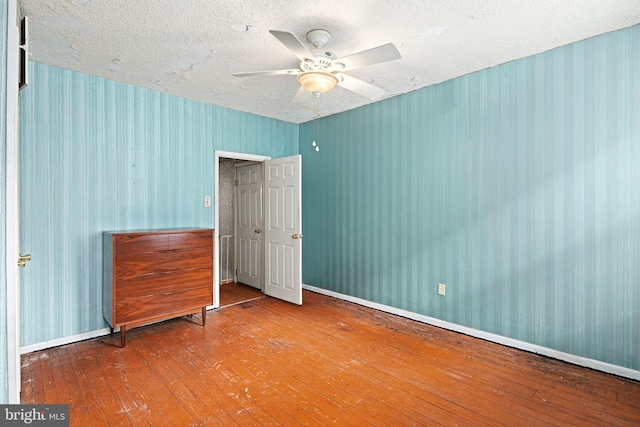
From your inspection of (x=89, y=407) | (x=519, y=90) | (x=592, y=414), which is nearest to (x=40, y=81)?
(x=89, y=407)

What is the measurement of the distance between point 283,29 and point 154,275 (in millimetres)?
2487

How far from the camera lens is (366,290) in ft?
14.1

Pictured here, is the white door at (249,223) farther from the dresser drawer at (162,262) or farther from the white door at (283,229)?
the dresser drawer at (162,262)

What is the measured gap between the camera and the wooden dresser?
10.0 ft

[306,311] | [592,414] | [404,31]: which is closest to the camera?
[592,414]

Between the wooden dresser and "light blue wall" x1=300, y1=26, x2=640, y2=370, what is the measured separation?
6.45 ft

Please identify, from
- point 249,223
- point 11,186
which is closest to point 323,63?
point 11,186

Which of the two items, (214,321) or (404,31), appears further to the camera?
(214,321)

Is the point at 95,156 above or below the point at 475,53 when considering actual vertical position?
below

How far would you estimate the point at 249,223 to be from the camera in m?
5.31

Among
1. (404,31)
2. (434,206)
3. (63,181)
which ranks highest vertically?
(404,31)

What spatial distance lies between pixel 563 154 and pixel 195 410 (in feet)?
11.1

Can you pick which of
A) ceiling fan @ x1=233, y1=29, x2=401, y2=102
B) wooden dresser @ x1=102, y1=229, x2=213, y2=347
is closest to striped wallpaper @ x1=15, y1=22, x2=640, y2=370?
wooden dresser @ x1=102, y1=229, x2=213, y2=347

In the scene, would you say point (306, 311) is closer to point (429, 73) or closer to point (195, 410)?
point (195, 410)
